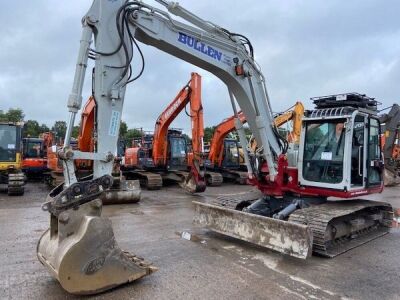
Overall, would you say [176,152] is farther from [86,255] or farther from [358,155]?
[86,255]

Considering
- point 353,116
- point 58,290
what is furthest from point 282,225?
point 58,290

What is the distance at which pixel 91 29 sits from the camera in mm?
4559

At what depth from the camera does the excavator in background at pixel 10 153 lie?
40.8 ft

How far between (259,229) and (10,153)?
33.1ft

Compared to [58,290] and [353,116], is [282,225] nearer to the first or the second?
[353,116]

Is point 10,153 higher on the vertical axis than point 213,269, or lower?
higher

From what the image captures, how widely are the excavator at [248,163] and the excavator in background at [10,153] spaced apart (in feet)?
26.8

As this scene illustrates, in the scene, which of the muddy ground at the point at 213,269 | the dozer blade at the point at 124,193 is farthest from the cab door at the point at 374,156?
the dozer blade at the point at 124,193

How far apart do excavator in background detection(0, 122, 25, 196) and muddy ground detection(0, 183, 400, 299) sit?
201 inches

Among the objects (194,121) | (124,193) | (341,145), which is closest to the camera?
(341,145)

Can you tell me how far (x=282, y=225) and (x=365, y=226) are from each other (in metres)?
2.46

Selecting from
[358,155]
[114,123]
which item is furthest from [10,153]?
[358,155]

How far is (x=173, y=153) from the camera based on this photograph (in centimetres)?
1551

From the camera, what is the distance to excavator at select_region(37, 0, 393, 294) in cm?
405
